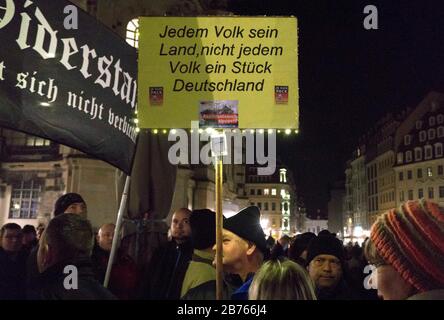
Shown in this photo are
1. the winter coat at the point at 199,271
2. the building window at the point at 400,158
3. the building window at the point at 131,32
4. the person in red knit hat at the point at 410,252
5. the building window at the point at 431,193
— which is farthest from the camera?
the building window at the point at 400,158

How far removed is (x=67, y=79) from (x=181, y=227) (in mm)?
3027

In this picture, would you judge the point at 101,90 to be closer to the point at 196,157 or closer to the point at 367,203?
the point at 196,157

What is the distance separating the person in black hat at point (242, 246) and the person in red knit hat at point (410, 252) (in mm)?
1798

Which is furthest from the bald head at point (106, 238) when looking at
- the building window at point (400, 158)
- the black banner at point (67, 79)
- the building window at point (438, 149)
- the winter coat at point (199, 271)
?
the building window at point (400, 158)

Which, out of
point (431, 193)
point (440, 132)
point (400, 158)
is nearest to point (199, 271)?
point (440, 132)

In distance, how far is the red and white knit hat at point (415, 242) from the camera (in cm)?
219

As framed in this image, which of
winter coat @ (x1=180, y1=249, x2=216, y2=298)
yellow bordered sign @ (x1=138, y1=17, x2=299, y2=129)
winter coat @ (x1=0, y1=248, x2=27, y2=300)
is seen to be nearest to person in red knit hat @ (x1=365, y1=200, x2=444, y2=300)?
yellow bordered sign @ (x1=138, y1=17, x2=299, y2=129)

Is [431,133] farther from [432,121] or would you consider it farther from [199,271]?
[199,271]

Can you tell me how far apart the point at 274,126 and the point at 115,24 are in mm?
18575

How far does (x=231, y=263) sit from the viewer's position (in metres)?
4.08

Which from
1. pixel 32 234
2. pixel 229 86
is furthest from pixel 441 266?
pixel 32 234

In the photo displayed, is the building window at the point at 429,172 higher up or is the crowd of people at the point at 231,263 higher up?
the building window at the point at 429,172

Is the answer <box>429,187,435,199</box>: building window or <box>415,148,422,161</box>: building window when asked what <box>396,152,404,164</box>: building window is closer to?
<box>415,148,422,161</box>: building window

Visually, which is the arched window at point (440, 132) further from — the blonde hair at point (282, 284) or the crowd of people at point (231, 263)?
the blonde hair at point (282, 284)
